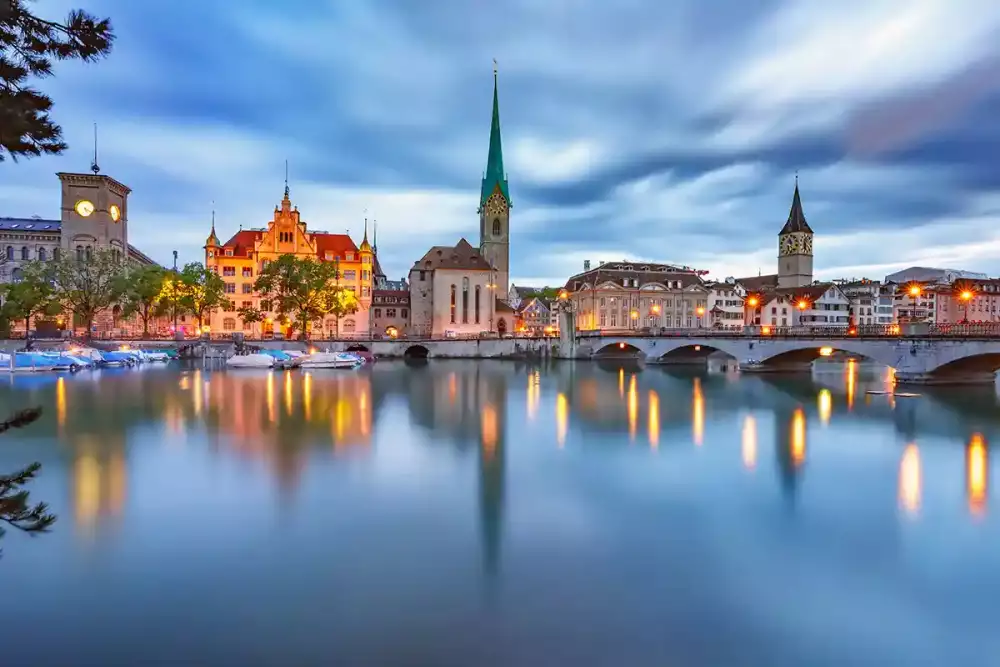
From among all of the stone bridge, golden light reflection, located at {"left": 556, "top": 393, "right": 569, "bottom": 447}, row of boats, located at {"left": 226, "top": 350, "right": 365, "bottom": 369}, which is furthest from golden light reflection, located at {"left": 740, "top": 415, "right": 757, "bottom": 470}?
row of boats, located at {"left": 226, "top": 350, "right": 365, "bottom": 369}

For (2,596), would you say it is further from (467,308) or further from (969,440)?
(467,308)

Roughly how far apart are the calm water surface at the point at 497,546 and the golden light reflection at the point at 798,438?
20 centimetres

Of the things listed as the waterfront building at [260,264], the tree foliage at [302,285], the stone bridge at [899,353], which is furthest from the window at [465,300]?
the stone bridge at [899,353]

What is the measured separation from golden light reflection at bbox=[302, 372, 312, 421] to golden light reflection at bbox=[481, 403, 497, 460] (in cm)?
725

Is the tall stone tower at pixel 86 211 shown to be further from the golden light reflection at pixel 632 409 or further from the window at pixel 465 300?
the golden light reflection at pixel 632 409

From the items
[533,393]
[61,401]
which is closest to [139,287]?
[61,401]

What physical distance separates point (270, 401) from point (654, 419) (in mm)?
18470

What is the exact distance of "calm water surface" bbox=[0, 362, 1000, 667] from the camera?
25.5 feet

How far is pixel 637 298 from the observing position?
95562mm

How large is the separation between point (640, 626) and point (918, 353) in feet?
139

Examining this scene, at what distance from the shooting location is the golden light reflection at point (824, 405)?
28.1 m

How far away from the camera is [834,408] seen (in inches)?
1261

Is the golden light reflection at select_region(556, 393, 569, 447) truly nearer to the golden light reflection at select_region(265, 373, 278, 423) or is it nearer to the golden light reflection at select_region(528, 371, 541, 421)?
the golden light reflection at select_region(528, 371, 541, 421)

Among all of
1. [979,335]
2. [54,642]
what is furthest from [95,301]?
[979,335]
